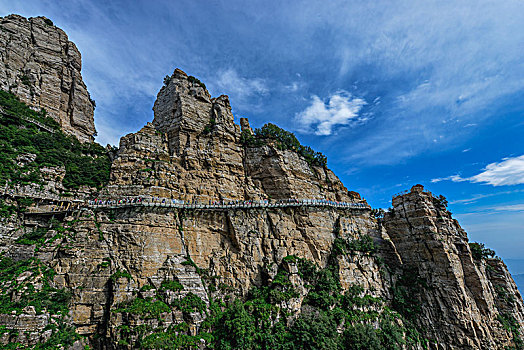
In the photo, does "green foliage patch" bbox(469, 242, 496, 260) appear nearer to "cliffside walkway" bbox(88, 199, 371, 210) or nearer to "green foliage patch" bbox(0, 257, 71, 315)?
"cliffside walkway" bbox(88, 199, 371, 210)

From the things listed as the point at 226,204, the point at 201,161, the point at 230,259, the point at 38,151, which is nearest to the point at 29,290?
the point at 230,259

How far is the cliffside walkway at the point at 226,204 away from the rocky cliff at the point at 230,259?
0.93 feet

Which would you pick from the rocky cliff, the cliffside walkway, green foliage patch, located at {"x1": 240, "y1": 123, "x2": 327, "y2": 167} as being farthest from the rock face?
green foliage patch, located at {"x1": 240, "y1": 123, "x2": 327, "y2": 167}

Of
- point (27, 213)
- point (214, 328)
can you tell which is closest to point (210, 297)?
point (214, 328)

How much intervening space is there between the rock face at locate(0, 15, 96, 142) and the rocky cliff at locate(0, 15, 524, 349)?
10480mm

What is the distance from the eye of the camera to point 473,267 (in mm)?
35750

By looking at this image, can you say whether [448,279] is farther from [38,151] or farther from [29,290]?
[38,151]

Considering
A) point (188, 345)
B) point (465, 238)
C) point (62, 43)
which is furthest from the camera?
point (62, 43)

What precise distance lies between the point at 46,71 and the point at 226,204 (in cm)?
4207

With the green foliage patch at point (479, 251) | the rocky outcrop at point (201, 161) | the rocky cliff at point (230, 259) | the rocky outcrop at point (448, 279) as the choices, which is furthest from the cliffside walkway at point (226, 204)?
the green foliage patch at point (479, 251)

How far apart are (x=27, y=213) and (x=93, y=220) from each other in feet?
24.6

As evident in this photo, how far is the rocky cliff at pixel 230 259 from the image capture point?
22.2 metres

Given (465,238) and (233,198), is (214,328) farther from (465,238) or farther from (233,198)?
(465,238)

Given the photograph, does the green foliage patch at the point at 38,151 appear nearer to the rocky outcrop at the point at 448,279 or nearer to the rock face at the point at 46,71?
the rock face at the point at 46,71
